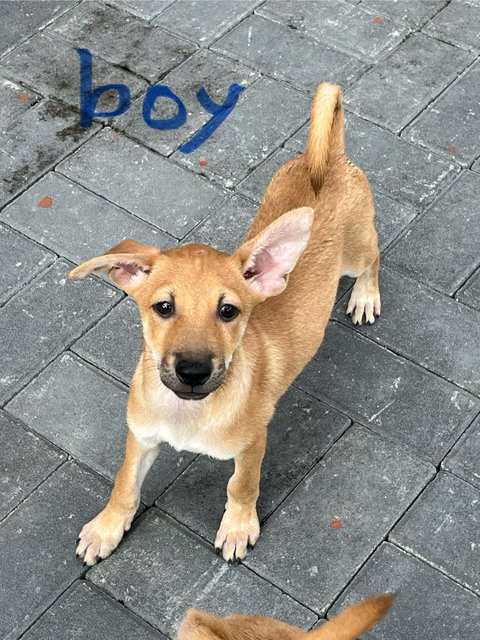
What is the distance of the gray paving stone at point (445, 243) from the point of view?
19.0ft

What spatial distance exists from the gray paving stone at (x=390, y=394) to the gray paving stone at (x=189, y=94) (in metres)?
1.78

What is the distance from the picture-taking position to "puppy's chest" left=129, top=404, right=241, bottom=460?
4.25 m

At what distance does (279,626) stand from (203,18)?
188 inches

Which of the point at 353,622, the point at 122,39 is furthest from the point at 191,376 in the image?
the point at 122,39

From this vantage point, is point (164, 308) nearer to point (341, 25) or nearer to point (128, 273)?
point (128, 273)

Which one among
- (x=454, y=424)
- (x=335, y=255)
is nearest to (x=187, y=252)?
(x=335, y=255)

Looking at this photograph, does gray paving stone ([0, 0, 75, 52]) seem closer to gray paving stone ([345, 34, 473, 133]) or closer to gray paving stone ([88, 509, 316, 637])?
gray paving stone ([345, 34, 473, 133])

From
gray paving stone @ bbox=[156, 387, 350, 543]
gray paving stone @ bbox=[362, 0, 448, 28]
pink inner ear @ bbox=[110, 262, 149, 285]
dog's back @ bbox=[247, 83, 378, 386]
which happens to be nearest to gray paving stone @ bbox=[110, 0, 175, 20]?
gray paving stone @ bbox=[362, 0, 448, 28]

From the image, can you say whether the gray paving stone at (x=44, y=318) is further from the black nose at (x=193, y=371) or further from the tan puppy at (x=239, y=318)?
the black nose at (x=193, y=371)

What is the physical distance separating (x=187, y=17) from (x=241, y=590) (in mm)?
4150

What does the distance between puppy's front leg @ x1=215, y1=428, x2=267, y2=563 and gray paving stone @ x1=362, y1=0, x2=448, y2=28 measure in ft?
12.5

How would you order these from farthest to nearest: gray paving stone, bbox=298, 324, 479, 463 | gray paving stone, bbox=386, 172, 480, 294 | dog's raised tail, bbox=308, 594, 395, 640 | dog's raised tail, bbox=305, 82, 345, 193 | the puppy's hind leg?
gray paving stone, bbox=386, 172, 480, 294, the puppy's hind leg, gray paving stone, bbox=298, 324, 479, 463, dog's raised tail, bbox=305, 82, 345, 193, dog's raised tail, bbox=308, 594, 395, 640

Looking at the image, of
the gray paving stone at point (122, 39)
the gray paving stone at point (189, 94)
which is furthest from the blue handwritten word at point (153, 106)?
the gray paving stone at point (122, 39)

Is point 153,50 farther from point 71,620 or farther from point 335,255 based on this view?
point 71,620
